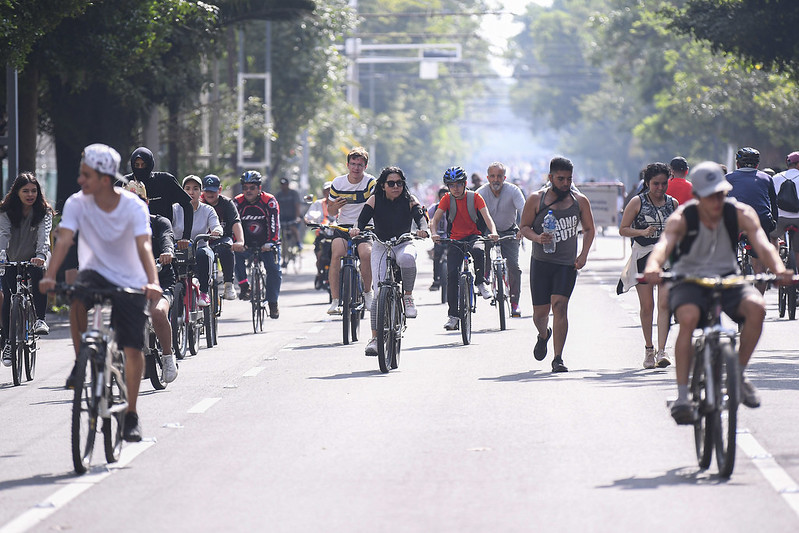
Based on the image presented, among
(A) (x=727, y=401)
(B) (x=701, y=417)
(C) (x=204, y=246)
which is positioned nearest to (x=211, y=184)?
(C) (x=204, y=246)

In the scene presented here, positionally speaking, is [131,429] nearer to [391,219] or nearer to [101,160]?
[101,160]

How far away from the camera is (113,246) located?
8773 mm

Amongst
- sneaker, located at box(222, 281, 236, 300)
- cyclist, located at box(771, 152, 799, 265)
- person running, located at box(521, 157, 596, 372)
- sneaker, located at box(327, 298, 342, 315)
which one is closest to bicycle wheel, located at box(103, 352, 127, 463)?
person running, located at box(521, 157, 596, 372)

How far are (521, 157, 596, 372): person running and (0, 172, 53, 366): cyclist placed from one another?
4006 mm

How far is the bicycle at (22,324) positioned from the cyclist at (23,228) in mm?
57

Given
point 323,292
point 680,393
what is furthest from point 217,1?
point 680,393

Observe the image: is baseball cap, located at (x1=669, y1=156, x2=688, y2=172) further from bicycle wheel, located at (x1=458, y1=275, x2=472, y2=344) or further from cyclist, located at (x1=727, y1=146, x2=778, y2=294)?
bicycle wheel, located at (x1=458, y1=275, x2=472, y2=344)

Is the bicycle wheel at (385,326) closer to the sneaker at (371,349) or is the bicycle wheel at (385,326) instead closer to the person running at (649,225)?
the sneaker at (371,349)

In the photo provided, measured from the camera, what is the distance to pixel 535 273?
13211 mm

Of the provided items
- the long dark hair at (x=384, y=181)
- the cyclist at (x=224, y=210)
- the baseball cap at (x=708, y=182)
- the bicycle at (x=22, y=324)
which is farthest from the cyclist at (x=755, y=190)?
the baseball cap at (x=708, y=182)

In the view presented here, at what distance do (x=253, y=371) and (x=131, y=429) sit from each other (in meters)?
4.76

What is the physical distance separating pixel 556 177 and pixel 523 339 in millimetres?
3753

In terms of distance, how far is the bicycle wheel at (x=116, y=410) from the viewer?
8695 mm

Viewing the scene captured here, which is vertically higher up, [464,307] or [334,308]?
[464,307]
